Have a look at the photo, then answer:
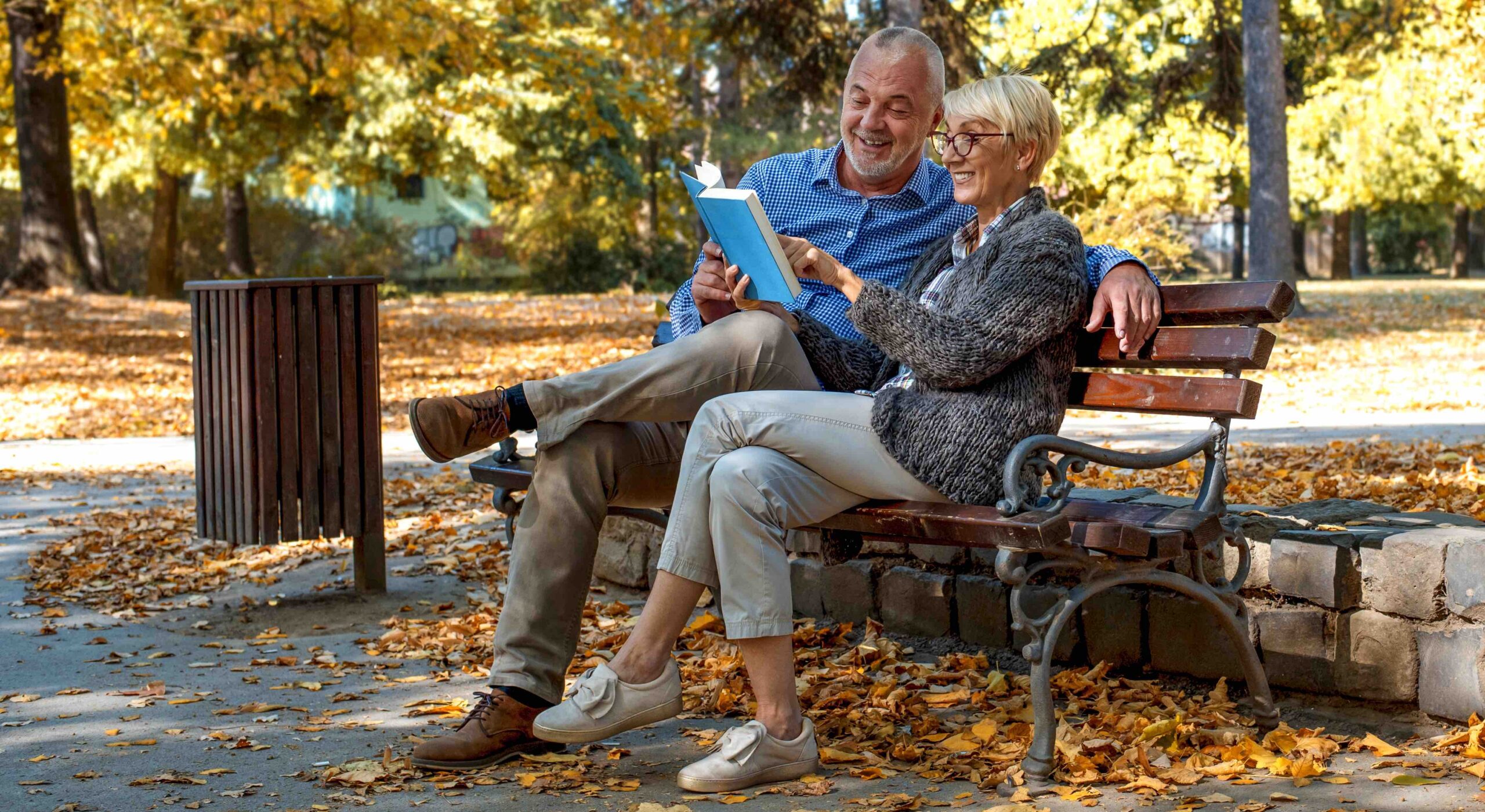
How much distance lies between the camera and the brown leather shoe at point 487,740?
348 cm

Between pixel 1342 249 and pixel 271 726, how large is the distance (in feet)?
130

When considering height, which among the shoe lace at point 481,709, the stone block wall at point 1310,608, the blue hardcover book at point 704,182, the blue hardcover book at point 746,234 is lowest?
the shoe lace at point 481,709

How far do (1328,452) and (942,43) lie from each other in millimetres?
9732

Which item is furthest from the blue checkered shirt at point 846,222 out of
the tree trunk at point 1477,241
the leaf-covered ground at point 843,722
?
the tree trunk at point 1477,241

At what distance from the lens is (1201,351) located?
353 cm

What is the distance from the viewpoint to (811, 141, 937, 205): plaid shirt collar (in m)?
4.50

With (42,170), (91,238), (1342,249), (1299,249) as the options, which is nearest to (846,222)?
(42,170)

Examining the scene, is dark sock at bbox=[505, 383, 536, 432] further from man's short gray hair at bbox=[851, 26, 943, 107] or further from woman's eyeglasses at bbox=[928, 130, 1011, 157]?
man's short gray hair at bbox=[851, 26, 943, 107]

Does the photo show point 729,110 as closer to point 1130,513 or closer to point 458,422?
point 458,422

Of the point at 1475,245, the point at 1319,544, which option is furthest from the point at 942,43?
the point at 1475,245

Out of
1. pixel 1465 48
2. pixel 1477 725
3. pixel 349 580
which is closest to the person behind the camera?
pixel 1477 725

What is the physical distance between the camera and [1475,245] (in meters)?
47.8

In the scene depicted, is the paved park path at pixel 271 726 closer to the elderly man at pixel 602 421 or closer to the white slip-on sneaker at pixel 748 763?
the white slip-on sneaker at pixel 748 763

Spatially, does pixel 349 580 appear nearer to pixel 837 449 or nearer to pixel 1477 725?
pixel 837 449
